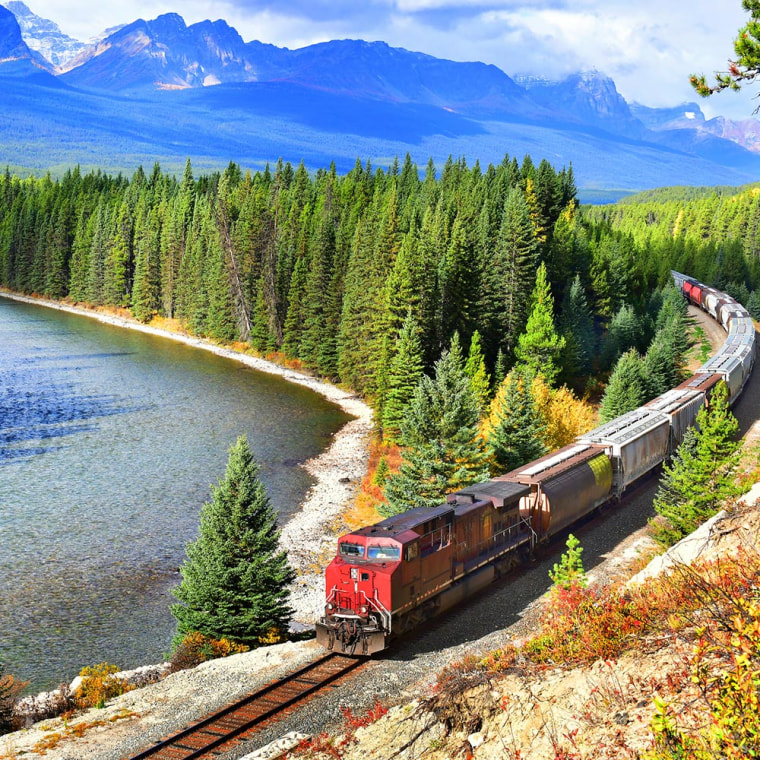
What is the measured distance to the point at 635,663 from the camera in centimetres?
1397

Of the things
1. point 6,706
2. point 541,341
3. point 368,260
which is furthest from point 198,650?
point 368,260

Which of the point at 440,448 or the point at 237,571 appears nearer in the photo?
the point at 237,571

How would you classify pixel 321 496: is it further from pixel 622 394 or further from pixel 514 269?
pixel 514 269

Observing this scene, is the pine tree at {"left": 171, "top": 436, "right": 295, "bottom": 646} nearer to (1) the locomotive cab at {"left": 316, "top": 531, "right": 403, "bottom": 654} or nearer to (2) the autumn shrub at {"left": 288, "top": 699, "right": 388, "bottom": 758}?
(1) the locomotive cab at {"left": 316, "top": 531, "right": 403, "bottom": 654}

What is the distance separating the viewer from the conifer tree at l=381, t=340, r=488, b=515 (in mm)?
38156

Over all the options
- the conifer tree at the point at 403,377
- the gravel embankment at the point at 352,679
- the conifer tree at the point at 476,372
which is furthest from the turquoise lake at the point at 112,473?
the conifer tree at the point at 476,372

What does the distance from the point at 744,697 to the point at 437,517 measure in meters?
16.9

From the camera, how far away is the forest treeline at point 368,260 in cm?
7106

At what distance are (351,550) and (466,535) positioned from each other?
454 centimetres

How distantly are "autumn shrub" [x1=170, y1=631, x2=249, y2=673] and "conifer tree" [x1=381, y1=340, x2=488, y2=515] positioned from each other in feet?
41.2

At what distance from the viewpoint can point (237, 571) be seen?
26672 millimetres

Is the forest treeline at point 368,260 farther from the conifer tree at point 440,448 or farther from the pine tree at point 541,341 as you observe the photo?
the conifer tree at point 440,448

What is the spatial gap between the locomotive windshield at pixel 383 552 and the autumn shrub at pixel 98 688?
8.26 m

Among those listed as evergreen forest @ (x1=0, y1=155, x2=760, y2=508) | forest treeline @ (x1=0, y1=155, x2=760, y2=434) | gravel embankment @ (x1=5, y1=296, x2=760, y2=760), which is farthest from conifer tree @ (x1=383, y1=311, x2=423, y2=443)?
gravel embankment @ (x1=5, y1=296, x2=760, y2=760)
